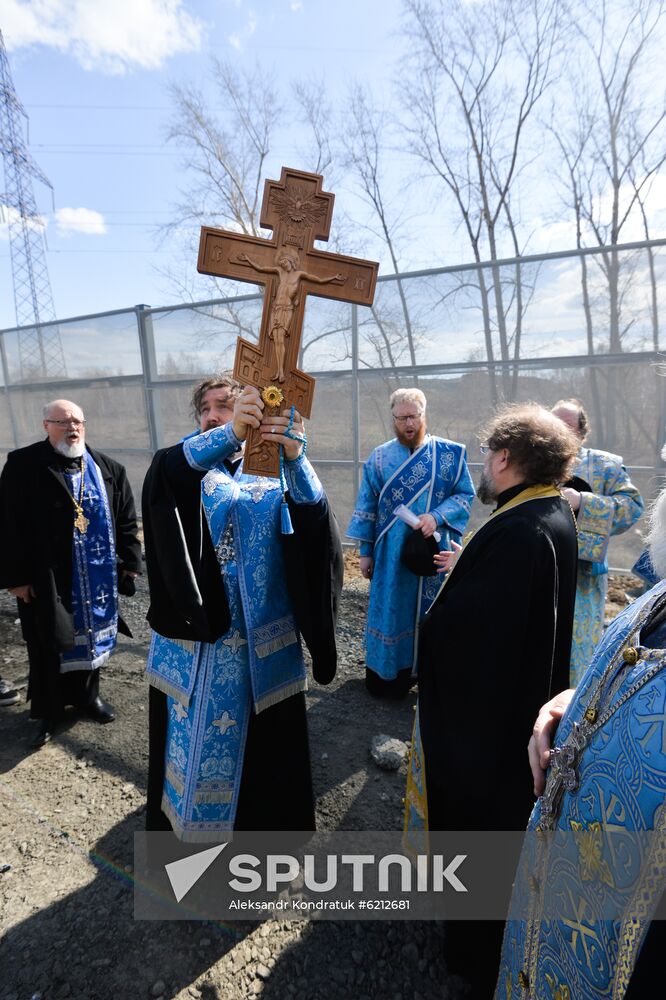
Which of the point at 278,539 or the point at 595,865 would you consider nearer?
the point at 595,865

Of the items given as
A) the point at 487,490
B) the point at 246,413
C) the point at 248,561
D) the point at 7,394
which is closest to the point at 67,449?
the point at 248,561

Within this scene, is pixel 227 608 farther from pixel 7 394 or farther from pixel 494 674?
pixel 7 394

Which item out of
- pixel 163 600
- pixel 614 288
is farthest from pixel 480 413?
pixel 163 600

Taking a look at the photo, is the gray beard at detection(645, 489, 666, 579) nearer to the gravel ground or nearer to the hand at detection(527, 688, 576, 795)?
the hand at detection(527, 688, 576, 795)

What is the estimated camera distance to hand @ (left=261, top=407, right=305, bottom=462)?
183 centimetres

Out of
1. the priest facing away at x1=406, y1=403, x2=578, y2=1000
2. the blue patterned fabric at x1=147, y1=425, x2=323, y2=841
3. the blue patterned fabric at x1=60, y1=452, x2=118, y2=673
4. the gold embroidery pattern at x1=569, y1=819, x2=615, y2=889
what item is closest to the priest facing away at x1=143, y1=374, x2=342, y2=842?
the blue patterned fabric at x1=147, y1=425, x2=323, y2=841

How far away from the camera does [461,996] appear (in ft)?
6.04

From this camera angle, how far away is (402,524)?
374 centimetres

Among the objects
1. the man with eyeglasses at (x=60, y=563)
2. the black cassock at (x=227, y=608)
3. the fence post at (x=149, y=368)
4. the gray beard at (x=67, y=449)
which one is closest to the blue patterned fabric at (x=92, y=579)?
the man with eyeglasses at (x=60, y=563)

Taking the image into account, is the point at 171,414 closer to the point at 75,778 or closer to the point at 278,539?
the point at 75,778

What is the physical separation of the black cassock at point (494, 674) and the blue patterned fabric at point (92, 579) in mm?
2504

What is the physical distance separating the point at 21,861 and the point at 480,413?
5255 millimetres

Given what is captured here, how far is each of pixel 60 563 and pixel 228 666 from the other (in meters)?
1.82

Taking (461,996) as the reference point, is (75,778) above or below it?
above
